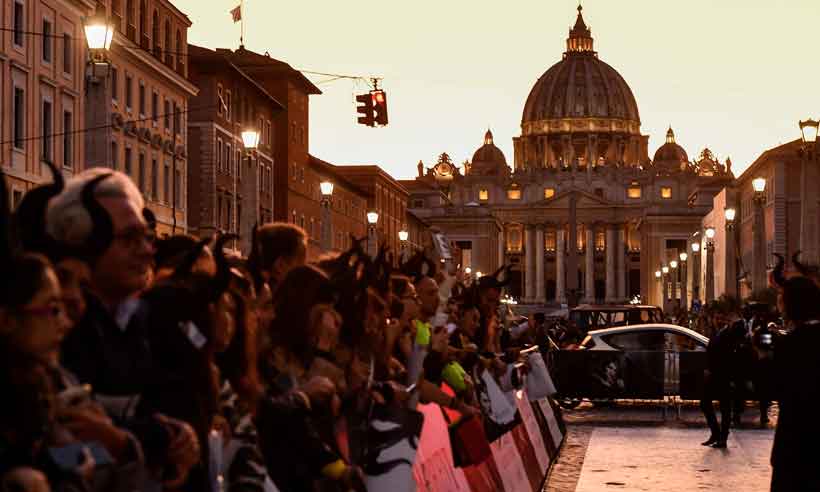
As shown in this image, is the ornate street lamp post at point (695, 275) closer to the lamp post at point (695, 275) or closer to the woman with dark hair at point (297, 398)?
the lamp post at point (695, 275)

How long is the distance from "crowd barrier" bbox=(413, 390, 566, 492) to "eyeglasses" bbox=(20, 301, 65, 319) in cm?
455

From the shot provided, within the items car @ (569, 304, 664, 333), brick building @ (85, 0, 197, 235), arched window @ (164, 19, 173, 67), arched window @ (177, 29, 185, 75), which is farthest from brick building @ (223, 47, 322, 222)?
arched window @ (164, 19, 173, 67)

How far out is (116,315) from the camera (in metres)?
5.09

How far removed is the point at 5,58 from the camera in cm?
3675

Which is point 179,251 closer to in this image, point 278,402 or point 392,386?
point 278,402

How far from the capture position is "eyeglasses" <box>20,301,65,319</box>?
409 cm

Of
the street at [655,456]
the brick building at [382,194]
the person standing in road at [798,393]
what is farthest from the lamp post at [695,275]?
the person standing in road at [798,393]

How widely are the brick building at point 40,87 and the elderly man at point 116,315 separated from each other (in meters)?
32.0

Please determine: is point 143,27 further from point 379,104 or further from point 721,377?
point 721,377

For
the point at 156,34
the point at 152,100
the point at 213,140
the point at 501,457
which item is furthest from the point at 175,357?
the point at 213,140

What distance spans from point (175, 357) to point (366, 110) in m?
28.7

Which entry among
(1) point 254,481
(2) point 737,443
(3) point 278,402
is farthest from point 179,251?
(2) point 737,443

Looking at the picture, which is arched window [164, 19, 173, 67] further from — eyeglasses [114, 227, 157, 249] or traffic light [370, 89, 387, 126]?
eyeglasses [114, 227, 157, 249]

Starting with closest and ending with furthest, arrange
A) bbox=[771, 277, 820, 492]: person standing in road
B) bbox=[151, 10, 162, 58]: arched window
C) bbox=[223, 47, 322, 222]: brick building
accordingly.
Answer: bbox=[771, 277, 820, 492]: person standing in road → bbox=[151, 10, 162, 58]: arched window → bbox=[223, 47, 322, 222]: brick building
